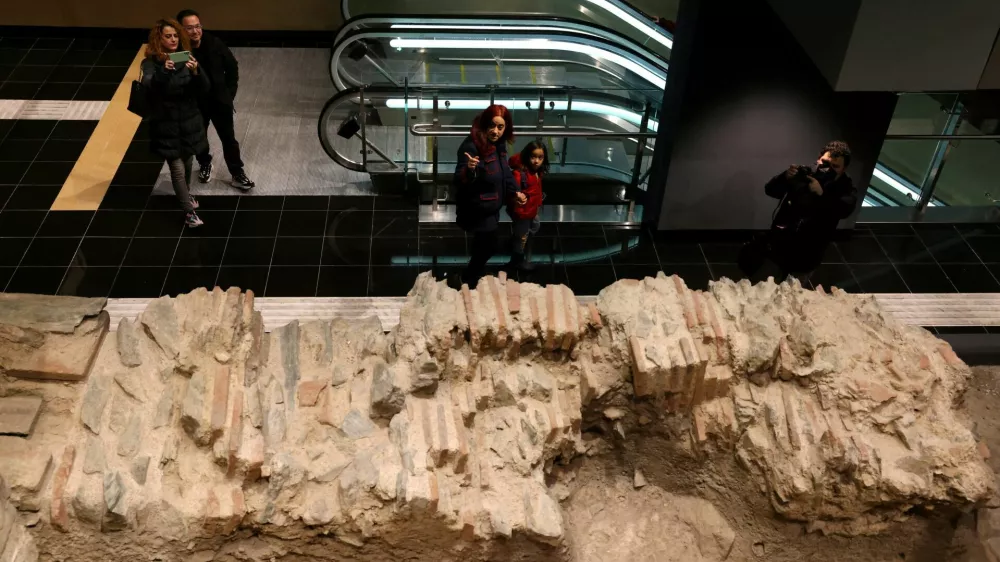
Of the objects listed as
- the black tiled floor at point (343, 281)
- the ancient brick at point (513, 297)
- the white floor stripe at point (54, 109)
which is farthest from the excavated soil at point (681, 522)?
the white floor stripe at point (54, 109)

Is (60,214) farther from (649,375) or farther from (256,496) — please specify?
(649,375)

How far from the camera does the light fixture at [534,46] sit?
7.62 metres

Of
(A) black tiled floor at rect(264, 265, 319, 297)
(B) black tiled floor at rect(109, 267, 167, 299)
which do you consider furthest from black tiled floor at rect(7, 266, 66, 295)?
(A) black tiled floor at rect(264, 265, 319, 297)

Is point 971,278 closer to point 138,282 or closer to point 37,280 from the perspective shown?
point 138,282

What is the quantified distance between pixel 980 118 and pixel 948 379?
4.08 metres

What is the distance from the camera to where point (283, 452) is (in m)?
3.84

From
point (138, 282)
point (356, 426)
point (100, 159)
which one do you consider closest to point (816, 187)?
point (356, 426)

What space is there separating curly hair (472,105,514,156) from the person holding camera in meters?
1.79

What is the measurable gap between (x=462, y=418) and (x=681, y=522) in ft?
4.73

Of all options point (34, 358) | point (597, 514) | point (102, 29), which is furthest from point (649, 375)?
point (102, 29)

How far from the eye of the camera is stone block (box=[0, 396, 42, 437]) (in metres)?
3.72

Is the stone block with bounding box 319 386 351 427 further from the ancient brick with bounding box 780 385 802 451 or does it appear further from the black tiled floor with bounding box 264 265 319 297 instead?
the black tiled floor with bounding box 264 265 319 297

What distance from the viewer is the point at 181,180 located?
6.68m

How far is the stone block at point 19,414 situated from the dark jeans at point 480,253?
3037 mm
